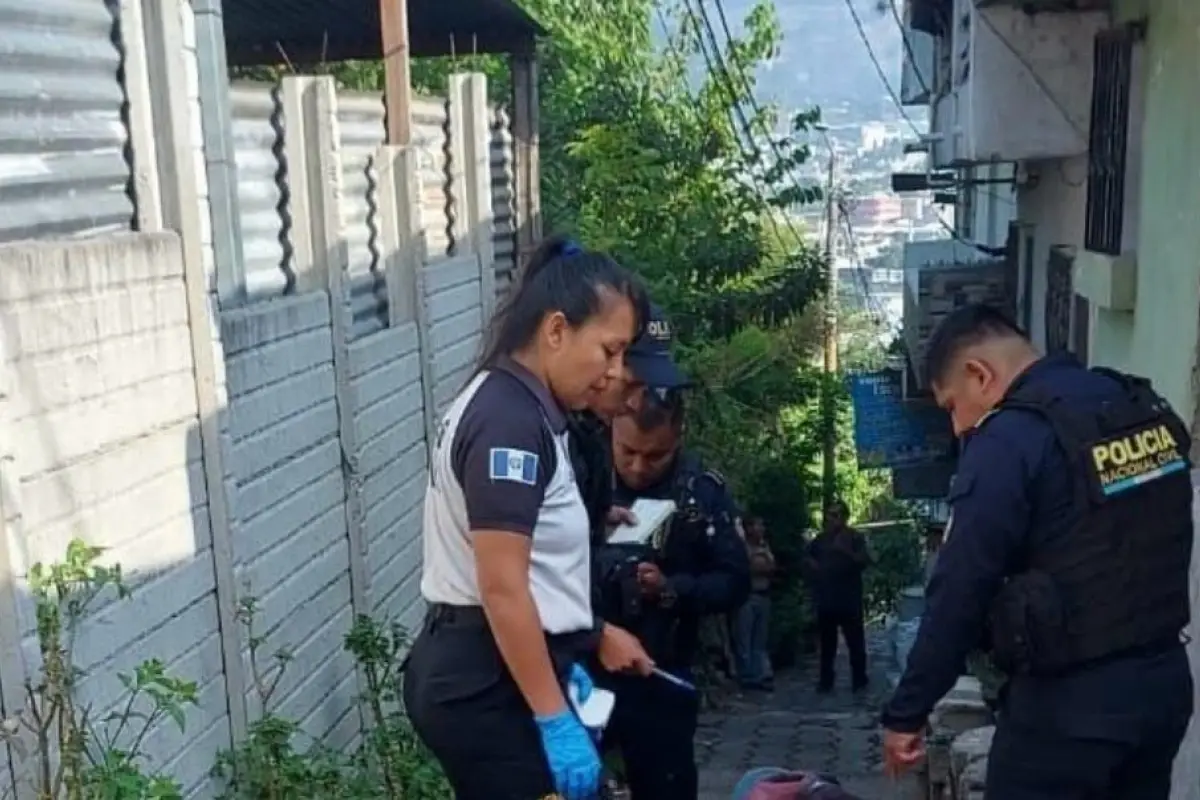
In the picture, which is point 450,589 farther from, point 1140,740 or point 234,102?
point 234,102

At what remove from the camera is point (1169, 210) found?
5500mm

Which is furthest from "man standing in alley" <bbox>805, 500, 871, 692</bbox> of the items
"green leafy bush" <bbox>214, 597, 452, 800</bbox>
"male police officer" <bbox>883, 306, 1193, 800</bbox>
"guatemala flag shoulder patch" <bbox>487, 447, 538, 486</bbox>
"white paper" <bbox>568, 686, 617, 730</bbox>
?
"guatemala flag shoulder patch" <bbox>487, 447, 538, 486</bbox>

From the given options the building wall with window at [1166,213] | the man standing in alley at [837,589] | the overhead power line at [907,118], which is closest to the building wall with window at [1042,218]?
the building wall with window at [1166,213]

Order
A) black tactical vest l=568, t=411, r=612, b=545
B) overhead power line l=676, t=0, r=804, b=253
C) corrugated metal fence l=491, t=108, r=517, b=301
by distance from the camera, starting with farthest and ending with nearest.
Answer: overhead power line l=676, t=0, r=804, b=253, corrugated metal fence l=491, t=108, r=517, b=301, black tactical vest l=568, t=411, r=612, b=545

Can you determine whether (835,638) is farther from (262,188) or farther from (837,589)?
(262,188)

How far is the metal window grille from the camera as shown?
6.51 metres

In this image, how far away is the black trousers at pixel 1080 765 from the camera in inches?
135

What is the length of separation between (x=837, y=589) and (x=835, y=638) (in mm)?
553

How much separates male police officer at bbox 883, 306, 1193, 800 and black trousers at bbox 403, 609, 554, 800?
107 centimetres

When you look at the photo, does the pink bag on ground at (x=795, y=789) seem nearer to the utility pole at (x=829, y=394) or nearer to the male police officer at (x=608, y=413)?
the male police officer at (x=608, y=413)

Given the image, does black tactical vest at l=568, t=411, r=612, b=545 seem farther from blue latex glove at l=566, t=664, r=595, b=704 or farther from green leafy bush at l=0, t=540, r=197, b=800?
green leafy bush at l=0, t=540, r=197, b=800

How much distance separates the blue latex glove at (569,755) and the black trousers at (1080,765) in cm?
127

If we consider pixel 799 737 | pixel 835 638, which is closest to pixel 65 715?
pixel 799 737

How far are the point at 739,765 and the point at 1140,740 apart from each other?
180 inches
